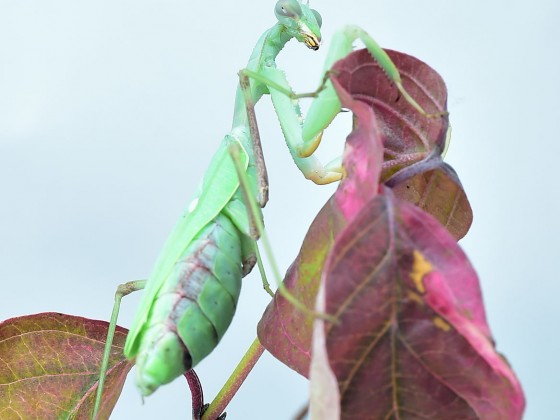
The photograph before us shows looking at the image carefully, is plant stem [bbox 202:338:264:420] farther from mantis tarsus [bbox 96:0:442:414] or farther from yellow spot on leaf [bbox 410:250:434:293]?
yellow spot on leaf [bbox 410:250:434:293]

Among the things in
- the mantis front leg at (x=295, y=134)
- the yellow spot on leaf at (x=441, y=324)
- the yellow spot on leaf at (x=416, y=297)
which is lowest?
the yellow spot on leaf at (x=441, y=324)

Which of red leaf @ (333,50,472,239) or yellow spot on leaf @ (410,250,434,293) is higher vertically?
red leaf @ (333,50,472,239)

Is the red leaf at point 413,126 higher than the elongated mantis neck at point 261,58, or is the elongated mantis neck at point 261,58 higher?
the elongated mantis neck at point 261,58

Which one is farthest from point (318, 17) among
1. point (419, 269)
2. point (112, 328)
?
point (419, 269)

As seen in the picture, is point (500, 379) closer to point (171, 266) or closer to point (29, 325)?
point (171, 266)

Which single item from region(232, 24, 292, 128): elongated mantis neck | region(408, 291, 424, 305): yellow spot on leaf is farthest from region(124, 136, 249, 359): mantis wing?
region(408, 291, 424, 305): yellow spot on leaf

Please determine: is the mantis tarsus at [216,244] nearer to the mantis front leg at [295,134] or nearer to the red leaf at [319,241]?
the mantis front leg at [295,134]

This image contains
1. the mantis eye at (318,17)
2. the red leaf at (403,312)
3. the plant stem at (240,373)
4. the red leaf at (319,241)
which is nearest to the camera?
the red leaf at (403,312)

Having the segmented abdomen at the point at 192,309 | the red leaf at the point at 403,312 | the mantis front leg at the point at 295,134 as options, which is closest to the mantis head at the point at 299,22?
the mantis front leg at the point at 295,134
